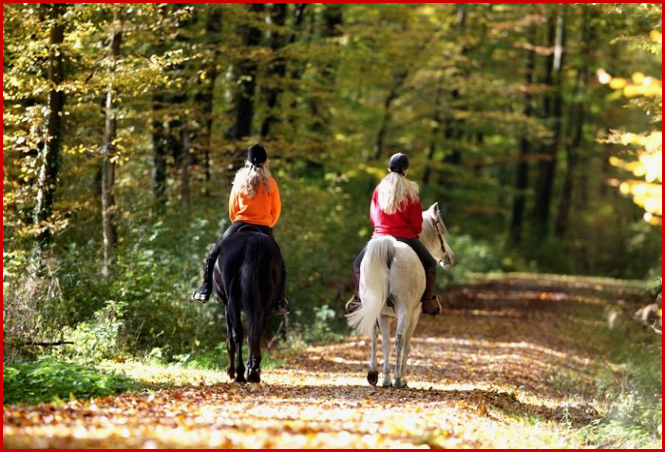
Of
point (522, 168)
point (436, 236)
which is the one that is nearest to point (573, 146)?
point (522, 168)

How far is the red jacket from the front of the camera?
12531 mm

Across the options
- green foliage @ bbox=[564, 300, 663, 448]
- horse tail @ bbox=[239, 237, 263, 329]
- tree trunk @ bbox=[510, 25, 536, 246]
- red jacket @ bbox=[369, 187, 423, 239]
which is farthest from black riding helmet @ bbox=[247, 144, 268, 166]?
tree trunk @ bbox=[510, 25, 536, 246]

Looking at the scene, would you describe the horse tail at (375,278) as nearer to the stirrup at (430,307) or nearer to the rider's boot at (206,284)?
the stirrup at (430,307)

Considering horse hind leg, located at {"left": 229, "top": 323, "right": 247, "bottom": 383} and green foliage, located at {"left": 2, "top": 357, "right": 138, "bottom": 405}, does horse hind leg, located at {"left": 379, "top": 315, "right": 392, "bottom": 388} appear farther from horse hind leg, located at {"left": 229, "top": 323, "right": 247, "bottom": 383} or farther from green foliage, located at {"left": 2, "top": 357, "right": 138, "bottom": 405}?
green foliage, located at {"left": 2, "top": 357, "right": 138, "bottom": 405}

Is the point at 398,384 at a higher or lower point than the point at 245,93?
lower

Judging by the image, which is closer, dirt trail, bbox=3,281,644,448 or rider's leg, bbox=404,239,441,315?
dirt trail, bbox=3,281,644,448

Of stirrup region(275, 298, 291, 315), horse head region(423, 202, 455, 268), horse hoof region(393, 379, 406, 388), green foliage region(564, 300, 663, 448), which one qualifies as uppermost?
horse head region(423, 202, 455, 268)

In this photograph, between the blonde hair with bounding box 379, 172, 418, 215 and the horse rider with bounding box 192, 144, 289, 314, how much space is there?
4.18 feet

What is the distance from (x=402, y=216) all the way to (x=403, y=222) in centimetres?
8

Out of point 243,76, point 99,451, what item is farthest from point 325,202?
point 99,451

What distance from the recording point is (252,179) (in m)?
12.4

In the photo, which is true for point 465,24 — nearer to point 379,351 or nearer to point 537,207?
point 537,207

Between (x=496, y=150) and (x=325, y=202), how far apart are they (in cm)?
2188

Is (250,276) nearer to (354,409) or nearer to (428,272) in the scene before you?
(428,272)
